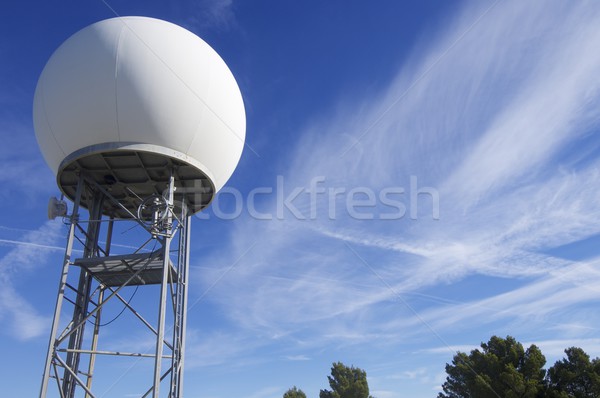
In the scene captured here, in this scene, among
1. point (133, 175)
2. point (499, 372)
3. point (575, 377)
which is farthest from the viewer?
point (499, 372)

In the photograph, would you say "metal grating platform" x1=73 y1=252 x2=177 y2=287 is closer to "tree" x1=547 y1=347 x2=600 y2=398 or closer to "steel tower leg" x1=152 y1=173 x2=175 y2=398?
"steel tower leg" x1=152 y1=173 x2=175 y2=398

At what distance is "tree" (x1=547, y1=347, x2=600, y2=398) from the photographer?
2736 centimetres

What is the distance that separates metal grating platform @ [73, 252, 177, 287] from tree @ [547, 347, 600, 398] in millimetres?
24604

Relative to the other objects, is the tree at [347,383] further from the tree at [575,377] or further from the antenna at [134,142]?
the antenna at [134,142]

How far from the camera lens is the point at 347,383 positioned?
44344 millimetres

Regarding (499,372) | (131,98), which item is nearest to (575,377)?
(499,372)

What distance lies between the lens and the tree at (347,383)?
4366cm

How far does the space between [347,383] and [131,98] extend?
38.6 meters

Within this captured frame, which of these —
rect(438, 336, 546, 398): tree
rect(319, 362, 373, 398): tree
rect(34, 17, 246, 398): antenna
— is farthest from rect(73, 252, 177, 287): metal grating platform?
rect(319, 362, 373, 398): tree

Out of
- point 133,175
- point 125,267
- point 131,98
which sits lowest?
point 125,267

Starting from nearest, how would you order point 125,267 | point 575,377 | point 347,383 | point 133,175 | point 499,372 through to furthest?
point 125,267 < point 133,175 < point 575,377 < point 499,372 < point 347,383

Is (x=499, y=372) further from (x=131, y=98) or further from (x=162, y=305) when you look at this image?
(x=131, y=98)

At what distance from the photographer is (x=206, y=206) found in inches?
612

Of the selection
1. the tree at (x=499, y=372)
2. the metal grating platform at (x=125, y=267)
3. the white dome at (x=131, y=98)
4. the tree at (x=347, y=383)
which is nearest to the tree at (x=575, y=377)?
the tree at (x=499, y=372)
